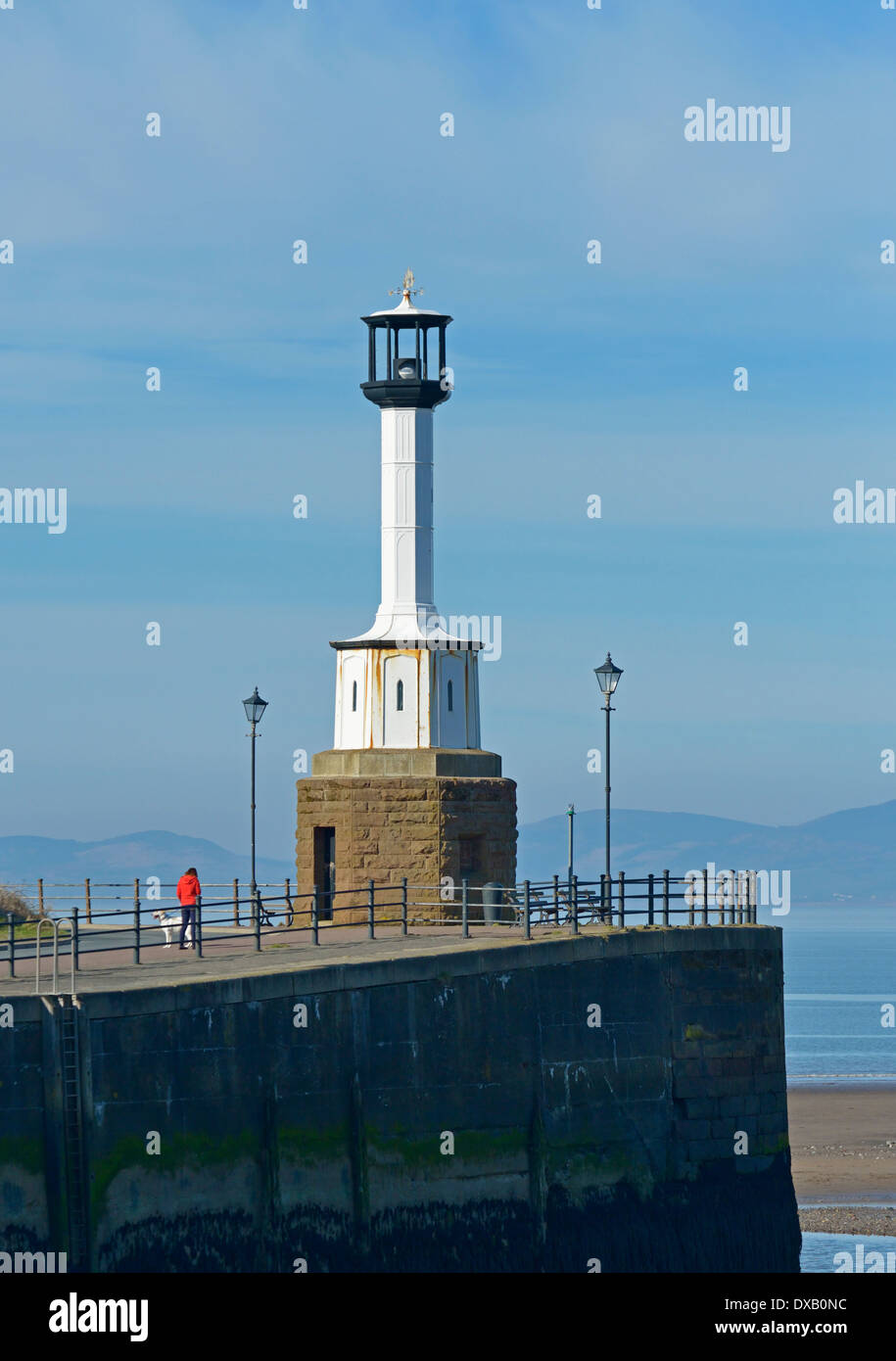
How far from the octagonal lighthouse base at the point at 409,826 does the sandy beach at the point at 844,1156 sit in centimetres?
893

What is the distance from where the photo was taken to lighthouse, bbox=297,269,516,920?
Result: 39.2 meters

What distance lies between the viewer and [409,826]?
39.2 metres

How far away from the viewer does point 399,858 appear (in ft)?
129

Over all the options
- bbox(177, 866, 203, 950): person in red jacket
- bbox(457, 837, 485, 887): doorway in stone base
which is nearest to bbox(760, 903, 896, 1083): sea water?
bbox(457, 837, 485, 887): doorway in stone base

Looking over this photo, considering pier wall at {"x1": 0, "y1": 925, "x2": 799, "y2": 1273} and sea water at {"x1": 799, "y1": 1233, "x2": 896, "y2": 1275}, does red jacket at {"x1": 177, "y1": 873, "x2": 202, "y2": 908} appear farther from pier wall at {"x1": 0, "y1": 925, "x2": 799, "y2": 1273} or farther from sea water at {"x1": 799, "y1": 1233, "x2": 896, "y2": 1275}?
sea water at {"x1": 799, "y1": 1233, "x2": 896, "y2": 1275}

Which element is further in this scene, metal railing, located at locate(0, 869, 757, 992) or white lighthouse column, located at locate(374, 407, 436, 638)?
white lighthouse column, located at locate(374, 407, 436, 638)

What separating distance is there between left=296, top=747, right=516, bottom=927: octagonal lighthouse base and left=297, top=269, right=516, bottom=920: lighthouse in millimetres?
17

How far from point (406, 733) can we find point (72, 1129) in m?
14.4

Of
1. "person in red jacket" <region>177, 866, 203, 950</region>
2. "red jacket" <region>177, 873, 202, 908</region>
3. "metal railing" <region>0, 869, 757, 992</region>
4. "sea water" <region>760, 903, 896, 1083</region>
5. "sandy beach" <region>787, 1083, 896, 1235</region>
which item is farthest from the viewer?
"sea water" <region>760, 903, 896, 1083</region>

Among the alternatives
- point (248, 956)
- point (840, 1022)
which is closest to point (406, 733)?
point (248, 956)

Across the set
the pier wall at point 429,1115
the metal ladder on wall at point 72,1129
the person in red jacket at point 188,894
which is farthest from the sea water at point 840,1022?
the metal ladder on wall at point 72,1129

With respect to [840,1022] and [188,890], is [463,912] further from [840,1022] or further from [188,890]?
[840,1022]
